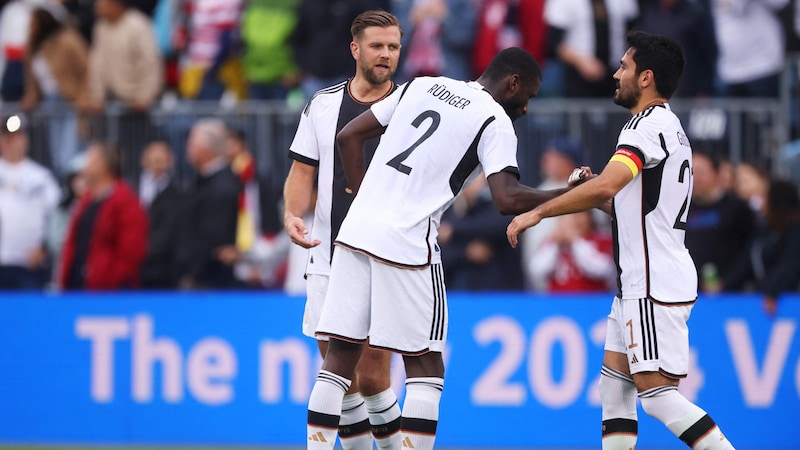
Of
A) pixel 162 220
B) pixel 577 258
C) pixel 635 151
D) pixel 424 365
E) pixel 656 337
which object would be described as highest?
pixel 635 151

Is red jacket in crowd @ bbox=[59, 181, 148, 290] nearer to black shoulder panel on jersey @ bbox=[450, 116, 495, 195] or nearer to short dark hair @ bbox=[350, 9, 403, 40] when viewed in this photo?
short dark hair @ bbox=[350, 9, 403, 40]

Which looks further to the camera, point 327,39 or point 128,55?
point 128,55

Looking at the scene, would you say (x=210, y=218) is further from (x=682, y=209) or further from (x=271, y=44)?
(x=682, y=209)

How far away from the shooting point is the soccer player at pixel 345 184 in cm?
895

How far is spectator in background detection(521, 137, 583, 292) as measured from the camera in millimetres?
13703

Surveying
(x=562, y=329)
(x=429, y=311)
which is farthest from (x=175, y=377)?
(x=429, y=311)

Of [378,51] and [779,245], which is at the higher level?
[378,51]

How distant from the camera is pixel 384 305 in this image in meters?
8.14

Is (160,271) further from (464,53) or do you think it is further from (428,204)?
(428,204)

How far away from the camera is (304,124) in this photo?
923 centimetres

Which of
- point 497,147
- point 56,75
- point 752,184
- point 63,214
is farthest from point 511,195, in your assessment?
point 56,75

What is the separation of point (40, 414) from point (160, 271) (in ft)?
5.86

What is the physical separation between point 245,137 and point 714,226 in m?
4.82

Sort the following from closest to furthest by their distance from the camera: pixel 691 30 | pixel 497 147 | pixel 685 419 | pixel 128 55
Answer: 1. pixel 497 147
2. pixel 685 419
3. pixel 691 30
4. pixel 128 55
